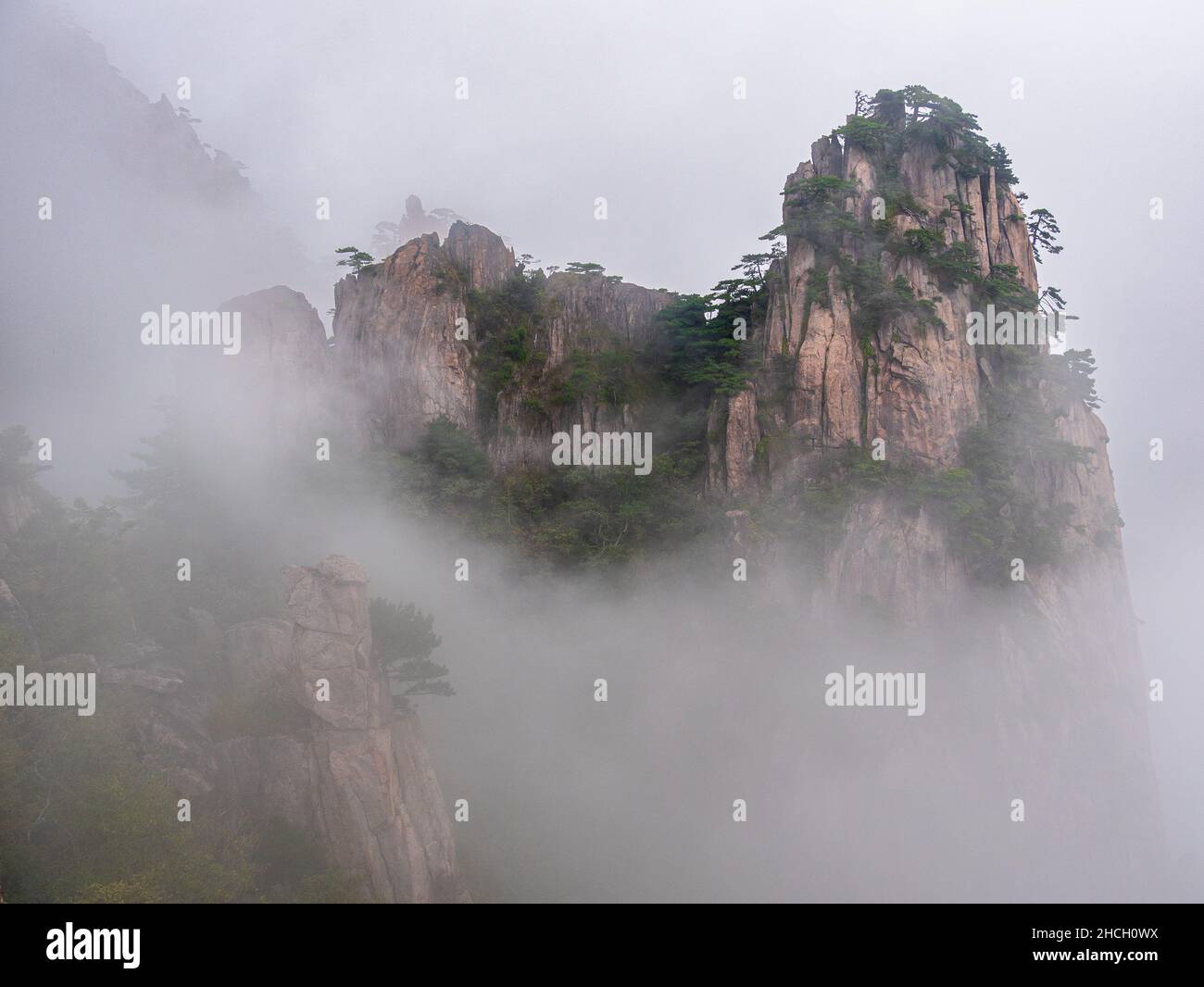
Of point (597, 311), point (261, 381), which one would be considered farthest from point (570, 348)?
point (261, 381)

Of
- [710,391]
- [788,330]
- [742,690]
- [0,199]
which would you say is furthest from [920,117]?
[0,199]

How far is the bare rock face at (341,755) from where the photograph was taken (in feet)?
79.2

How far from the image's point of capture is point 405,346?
39.7 meters

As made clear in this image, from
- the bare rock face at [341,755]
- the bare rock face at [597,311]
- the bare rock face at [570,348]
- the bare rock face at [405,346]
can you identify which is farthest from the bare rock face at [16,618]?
the bare rock face at [597,311]

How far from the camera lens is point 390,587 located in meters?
34.8

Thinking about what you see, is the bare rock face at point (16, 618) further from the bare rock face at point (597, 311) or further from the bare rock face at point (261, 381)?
the bare rock face at point (597, 311)

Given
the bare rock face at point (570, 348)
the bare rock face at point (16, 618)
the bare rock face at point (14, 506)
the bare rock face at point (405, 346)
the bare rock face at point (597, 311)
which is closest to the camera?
the bare rock face at point (16, 618)

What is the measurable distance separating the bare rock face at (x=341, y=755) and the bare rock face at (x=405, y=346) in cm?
1467

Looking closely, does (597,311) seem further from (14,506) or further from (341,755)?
(14,506)

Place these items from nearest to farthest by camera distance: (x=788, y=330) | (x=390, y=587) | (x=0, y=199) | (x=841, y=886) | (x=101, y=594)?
(x=101, y=594)
(x=841, y=886)
(x=390, y=587)
(x=788, y=330)
(x=0, y=199)

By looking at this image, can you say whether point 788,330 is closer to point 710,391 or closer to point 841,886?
point 710,391

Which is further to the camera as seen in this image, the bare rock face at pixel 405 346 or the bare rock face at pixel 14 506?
the bare rock face at pixel 405 346

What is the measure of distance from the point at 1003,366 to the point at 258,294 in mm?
39579

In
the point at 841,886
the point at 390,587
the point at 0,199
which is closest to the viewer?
the point at 841,886
